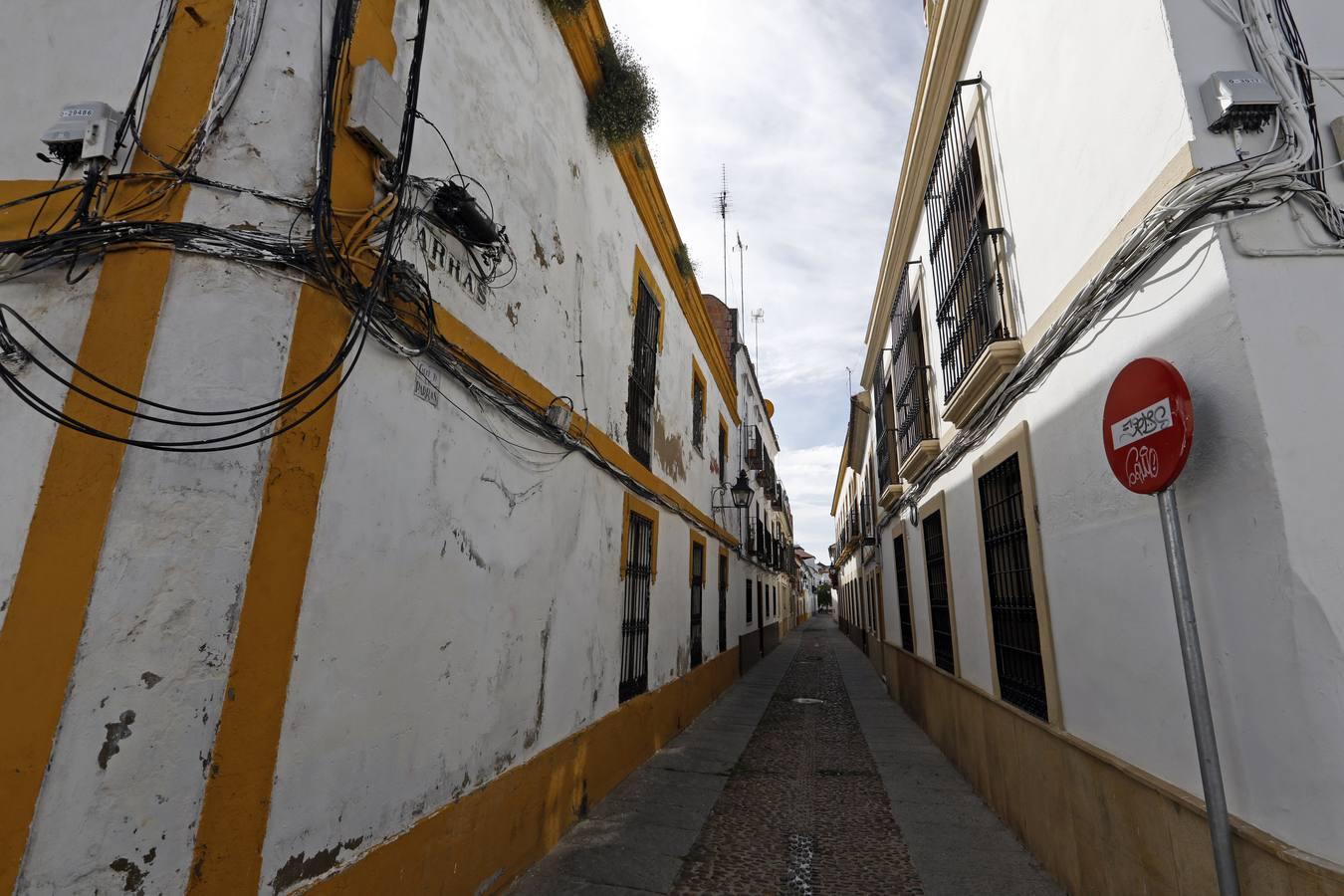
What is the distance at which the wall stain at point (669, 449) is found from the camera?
7644 millimetres

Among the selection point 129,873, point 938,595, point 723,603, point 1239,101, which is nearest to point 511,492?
point 129,873

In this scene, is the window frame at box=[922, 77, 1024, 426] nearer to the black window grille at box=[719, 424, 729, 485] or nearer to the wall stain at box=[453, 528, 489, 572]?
the wall stain at box=[453, 528, 489, 572]

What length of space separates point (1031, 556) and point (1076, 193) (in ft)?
7.04

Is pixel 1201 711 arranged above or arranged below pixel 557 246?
below

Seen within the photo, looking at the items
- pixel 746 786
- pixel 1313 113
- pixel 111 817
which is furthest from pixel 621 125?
pixel 746 786

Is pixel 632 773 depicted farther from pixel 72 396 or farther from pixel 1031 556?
pixel 72 396

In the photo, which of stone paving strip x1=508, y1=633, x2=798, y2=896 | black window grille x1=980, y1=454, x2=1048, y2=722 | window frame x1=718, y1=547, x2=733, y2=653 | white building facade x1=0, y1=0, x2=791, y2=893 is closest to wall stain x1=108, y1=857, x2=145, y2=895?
white building facade x1=0, y1=0, x2=791, y2=893

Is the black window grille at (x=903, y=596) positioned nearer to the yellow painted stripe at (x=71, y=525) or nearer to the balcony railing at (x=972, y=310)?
the balcony railing at (x=972, y=310)

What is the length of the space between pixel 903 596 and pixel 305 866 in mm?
8757

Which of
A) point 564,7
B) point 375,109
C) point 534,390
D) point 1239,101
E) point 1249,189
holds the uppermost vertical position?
point 564,7

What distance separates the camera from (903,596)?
9.73 metres

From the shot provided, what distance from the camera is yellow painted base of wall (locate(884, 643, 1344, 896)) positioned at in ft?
6.82

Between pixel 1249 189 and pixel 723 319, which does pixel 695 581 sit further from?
pixel 723 319

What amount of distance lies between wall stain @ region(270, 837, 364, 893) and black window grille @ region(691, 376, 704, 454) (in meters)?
7.39
